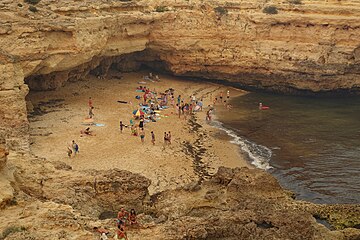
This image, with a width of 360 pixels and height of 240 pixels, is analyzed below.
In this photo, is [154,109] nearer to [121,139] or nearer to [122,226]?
[121,139]

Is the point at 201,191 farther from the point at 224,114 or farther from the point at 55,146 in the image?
the point at 224,114

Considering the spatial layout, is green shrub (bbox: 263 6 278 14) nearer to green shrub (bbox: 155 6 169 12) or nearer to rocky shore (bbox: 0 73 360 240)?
green shrub (bbox: 155 6 169 12)

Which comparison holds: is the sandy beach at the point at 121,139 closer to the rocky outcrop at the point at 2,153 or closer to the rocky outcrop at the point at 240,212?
the rocky outcrop at the point at 240,212

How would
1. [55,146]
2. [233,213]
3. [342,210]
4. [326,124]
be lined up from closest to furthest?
[233,213], [342,210], [55,146], [326,124]

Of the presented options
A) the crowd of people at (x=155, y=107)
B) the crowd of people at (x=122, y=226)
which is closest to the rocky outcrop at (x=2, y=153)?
the crowd of people at (x=122, y=226)

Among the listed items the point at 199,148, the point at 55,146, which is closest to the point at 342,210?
the point at 199,148

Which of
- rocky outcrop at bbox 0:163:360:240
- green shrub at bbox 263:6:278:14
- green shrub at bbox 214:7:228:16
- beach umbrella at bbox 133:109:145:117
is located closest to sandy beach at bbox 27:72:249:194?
beach umbrella at bbox 133:109:145:117

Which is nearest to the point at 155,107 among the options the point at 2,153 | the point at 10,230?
the point at 2,153
